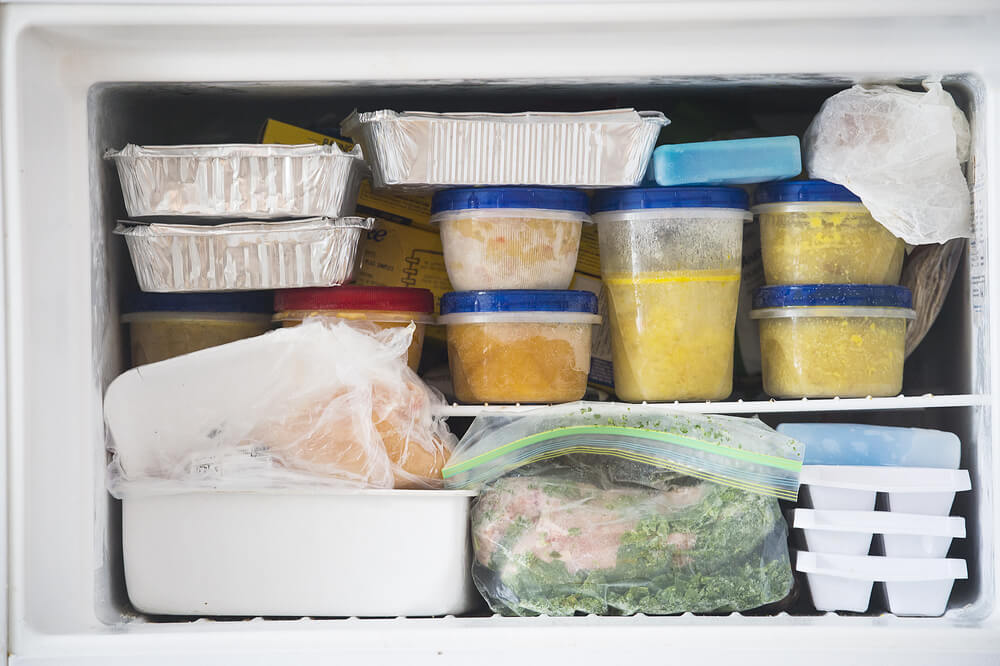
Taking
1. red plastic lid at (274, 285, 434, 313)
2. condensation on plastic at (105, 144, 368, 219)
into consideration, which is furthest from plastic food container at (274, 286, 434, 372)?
condensation on plastic at (105, 144, 368, 219)

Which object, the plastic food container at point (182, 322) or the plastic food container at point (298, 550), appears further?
the plastic food container at point (182, 322)

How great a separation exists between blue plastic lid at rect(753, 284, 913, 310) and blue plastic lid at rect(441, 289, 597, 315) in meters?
0.25

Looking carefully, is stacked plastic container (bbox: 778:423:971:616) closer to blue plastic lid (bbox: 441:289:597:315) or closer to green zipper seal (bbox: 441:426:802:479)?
green zipper seal (bbox: 441:426:802:479)

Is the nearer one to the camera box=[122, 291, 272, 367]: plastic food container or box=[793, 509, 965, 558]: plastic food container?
box=[793, 509, 965, 558]: plastic food container

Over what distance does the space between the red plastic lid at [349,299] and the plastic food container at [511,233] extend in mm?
75

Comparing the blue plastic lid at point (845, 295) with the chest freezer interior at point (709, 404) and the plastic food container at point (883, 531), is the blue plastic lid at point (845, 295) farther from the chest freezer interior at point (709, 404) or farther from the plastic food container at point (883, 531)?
the plastic food container at point (883, 531)

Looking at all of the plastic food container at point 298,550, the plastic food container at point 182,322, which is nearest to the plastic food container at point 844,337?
the plastic food container at point 298,550

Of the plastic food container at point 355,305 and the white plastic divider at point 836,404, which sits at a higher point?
the plastic food container at point 355,305

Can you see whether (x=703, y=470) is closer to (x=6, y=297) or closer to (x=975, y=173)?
(x=975, y=173)

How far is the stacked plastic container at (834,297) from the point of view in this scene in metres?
1.00

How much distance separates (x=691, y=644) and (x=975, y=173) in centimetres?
63

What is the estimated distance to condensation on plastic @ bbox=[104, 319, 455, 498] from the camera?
3.05ft

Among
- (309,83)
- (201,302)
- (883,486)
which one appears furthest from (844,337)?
(201,302)

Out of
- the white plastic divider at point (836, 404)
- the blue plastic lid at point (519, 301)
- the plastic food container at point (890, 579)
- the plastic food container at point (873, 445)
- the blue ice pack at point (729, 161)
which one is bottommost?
the plastic food container at point (890, 579)
